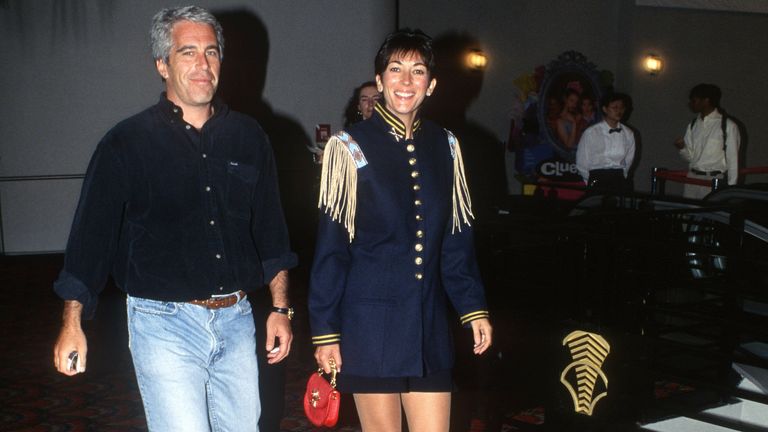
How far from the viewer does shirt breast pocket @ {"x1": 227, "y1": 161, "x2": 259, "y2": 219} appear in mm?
2350

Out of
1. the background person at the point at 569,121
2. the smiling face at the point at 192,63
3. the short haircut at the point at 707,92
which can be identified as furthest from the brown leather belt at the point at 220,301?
the background person at the point at 569,121

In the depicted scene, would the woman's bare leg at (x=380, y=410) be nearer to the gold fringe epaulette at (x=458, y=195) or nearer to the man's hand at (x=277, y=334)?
the man's hand at (x=277, y=334)

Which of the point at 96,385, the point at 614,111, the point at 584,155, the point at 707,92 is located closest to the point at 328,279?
the point at 96,385

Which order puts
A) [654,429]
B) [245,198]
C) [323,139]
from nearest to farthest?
→ [245,198] < [654,429] < [323,139]

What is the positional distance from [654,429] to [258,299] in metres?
3.20

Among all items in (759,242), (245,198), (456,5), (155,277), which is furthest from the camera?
(456,5)

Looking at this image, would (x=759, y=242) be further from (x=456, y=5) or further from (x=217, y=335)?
(x=456, y=5)

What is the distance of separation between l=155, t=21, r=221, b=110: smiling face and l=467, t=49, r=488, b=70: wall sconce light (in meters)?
10.3

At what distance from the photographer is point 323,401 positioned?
7.94 feet

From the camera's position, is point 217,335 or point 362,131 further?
point 362,131

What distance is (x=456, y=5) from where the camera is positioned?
12.2 meters

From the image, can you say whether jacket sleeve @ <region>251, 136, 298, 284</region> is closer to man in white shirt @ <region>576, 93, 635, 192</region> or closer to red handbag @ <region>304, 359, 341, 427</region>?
red handbag @ <region>304, 359, 341, 427</region>

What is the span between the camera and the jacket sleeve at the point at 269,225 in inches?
98.7

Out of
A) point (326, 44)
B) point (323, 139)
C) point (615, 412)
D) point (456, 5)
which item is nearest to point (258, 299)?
point (615, 412)
